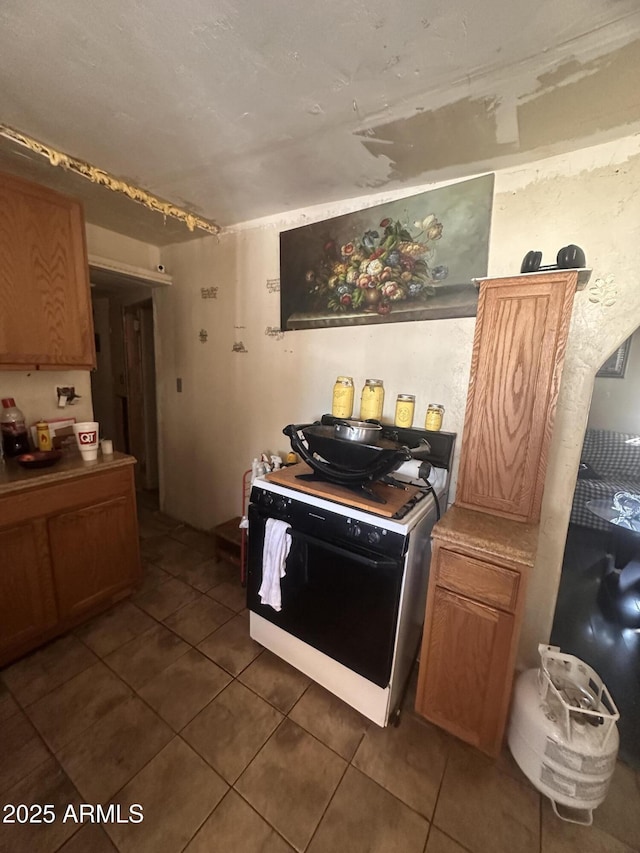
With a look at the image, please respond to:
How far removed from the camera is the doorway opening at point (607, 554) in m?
1.57

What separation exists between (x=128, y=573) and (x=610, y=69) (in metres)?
2.94

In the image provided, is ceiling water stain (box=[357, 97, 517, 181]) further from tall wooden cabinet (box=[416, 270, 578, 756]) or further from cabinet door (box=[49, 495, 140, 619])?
cabinet door (box=[49, 495, 140, 619])

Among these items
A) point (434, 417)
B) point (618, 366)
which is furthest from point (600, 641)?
point (618, 366)

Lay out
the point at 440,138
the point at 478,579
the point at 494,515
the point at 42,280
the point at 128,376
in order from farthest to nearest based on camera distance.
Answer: the point at 128,376
the point at 42,280
the point at 494,515
the point at 440,138
the point at 478,579

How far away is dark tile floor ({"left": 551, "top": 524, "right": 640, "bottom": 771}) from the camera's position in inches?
54.0

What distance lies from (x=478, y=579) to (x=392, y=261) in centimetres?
151

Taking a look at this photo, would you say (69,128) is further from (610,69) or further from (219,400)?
(610,69)

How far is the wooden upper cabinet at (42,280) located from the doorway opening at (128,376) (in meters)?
1.30

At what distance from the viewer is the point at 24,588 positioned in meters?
1.50

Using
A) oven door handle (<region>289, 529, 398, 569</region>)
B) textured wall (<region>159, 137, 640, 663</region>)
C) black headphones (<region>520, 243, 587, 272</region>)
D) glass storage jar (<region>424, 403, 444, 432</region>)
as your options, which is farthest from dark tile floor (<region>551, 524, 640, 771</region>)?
black headphones (<region>520, 243, 587, 272</region>)

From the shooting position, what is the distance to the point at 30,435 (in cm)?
187

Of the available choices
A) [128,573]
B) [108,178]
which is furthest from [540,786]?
[108,178]

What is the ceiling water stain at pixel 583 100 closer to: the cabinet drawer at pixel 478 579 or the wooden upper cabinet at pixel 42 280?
the cabinet drawer at pixel 478 579

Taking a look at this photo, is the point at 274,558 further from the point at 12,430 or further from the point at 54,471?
the point at 12,430
